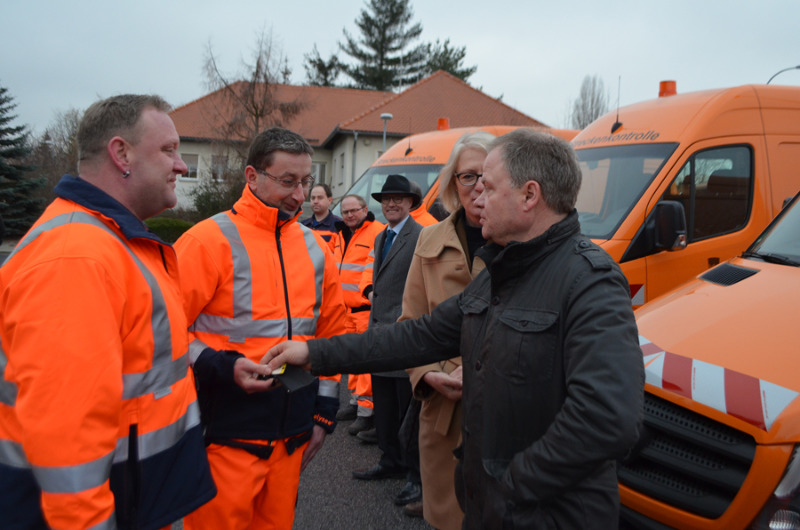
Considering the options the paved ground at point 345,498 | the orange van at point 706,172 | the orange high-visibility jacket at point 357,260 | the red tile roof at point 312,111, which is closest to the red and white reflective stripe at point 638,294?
the orange van at point 706,172

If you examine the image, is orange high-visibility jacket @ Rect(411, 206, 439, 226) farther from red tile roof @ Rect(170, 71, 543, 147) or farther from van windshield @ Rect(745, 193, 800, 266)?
red tile roof @ Rect(170, 71, 543, 147)

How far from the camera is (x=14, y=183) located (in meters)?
23.7

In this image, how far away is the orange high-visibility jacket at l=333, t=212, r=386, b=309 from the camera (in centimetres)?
641

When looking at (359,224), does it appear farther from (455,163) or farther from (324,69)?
(324,69)

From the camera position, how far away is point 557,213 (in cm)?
192

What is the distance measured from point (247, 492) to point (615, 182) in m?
4.08

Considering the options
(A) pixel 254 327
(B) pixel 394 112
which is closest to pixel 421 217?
(A) pixel 254 327

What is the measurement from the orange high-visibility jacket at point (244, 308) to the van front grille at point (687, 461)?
1467 mm

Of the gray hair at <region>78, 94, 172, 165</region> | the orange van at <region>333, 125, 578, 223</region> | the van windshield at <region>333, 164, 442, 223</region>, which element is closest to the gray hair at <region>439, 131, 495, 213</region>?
the gray hair at <region>78, 94, 172, 165</region>

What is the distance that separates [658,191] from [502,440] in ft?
12.3

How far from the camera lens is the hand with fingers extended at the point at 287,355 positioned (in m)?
2.41

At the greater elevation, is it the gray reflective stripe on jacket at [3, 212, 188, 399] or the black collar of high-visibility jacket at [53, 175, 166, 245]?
the black collar of high-visibility jacket at [53, 175, 166, 245]

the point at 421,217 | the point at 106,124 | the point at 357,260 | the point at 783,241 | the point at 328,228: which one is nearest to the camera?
the point at 106,124

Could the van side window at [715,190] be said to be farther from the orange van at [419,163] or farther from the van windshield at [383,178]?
the van windshield at [383,178]
